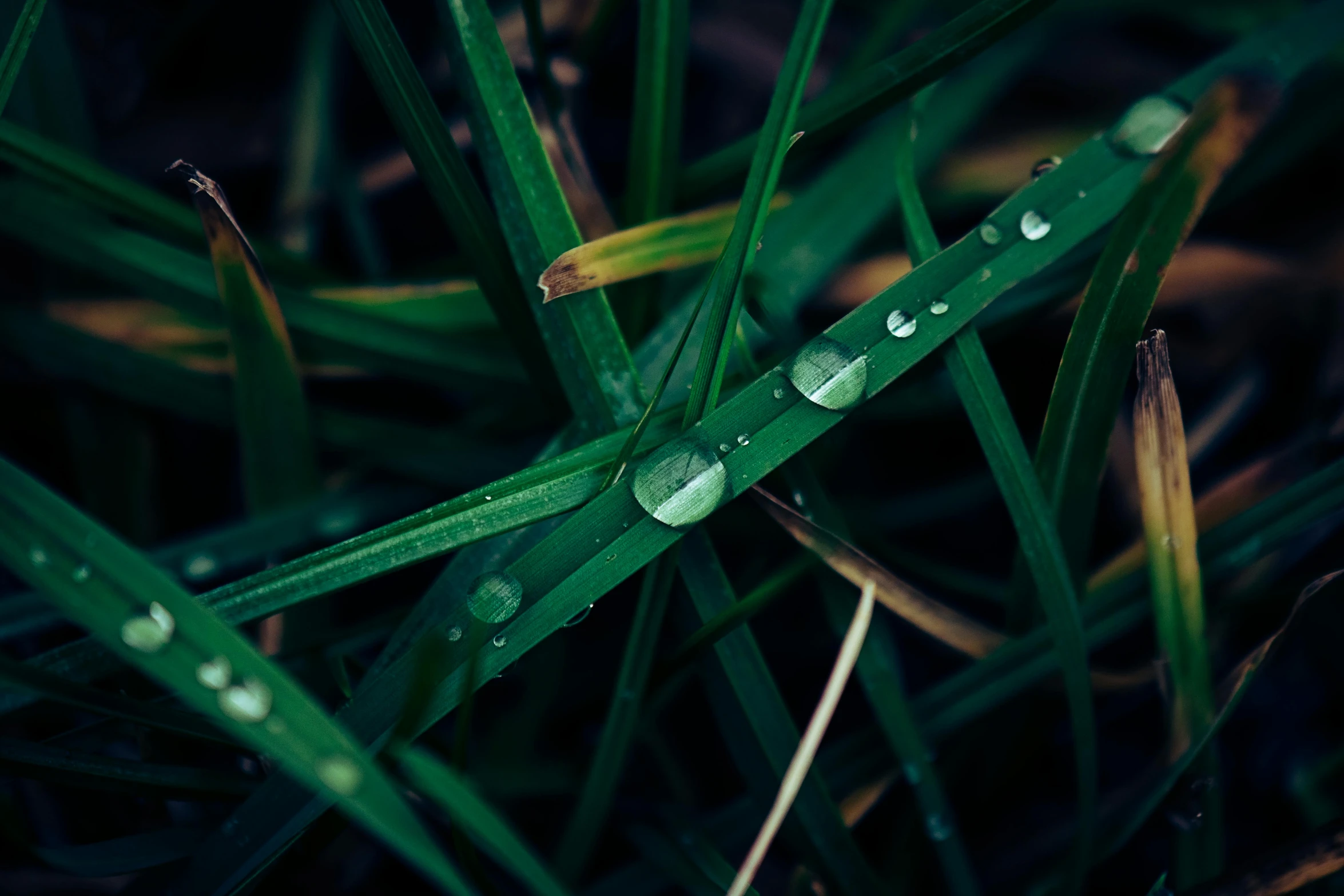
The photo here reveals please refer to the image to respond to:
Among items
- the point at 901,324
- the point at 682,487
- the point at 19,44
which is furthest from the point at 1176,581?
the point at 19,44

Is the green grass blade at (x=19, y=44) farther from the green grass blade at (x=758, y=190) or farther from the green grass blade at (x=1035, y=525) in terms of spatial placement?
the green grass blade at (x=1035, y=525)

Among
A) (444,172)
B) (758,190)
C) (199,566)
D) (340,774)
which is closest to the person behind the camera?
(340,774)

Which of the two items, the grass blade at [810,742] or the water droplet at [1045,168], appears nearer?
the grass blade at [810,742]

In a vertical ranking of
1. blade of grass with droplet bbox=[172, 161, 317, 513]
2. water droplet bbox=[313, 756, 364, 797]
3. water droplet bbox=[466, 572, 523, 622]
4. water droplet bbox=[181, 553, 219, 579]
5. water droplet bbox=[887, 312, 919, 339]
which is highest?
blade of grass with droplet bbox=[172, 161, 317, 513]

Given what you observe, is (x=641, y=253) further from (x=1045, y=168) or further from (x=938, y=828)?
(x=938, y=828)

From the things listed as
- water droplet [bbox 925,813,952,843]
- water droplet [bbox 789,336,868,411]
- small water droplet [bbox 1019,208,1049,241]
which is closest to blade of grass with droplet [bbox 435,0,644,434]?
water droplet [bbox 789,336,868,411]

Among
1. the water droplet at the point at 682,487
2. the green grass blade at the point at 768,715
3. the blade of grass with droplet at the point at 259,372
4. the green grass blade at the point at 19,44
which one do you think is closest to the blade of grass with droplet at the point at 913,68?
the water droplet at the point at 682,487

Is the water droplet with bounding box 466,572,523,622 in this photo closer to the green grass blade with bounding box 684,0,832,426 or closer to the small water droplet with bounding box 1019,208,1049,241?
the green grass blade with bounding box 684,0,832,426
